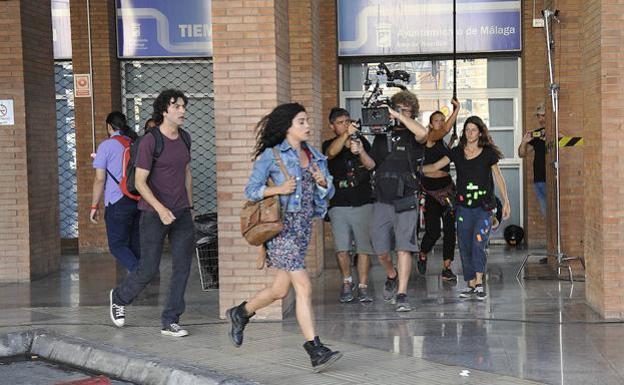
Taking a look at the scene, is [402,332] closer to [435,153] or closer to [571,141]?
[435,153]

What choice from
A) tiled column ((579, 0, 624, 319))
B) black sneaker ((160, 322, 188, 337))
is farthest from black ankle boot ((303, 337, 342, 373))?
tiled column ((579, 0, 624, 319))

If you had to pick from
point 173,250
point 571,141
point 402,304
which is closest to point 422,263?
point 571,141

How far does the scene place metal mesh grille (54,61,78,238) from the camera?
16.8 m

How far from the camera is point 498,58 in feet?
52.9

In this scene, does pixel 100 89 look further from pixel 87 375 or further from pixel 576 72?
pixel 87 375

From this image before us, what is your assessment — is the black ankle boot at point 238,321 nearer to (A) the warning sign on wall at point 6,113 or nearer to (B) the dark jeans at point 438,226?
(B) the dark jeans at point 438,226

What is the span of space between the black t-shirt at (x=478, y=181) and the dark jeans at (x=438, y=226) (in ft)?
4.98

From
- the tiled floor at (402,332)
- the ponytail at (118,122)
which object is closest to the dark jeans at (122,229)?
the tiled floor at (402,332)

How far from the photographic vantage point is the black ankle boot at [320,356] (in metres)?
7.26

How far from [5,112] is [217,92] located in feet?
15.2

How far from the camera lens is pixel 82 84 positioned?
15.7m

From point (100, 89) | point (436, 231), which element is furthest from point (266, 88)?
point (100, 89)

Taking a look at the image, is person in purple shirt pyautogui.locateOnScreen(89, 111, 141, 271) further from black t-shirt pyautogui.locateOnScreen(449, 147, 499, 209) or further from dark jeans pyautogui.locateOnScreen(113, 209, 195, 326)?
black t-shirt pyautogui.locateOnScreen(449, 147, 499, 209)

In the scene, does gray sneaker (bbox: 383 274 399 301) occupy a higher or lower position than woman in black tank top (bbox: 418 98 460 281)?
lower
